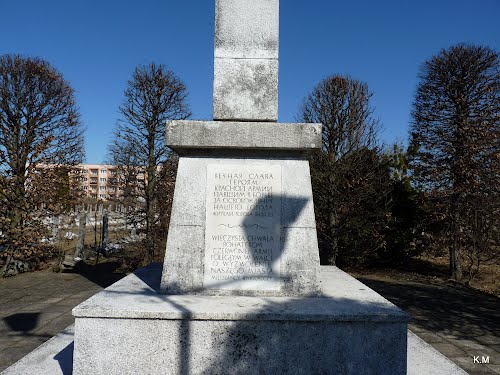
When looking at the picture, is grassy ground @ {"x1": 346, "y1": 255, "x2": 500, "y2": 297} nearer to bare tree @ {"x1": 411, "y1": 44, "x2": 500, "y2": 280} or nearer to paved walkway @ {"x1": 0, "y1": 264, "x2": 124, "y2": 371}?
bare tree @ {"x1": 411, "y1": 44, "x2": 500, "y2": 280}

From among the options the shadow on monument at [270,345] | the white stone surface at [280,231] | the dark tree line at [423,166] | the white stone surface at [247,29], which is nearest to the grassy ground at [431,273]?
the dark tree line at [423,166]

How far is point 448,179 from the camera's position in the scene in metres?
11.2

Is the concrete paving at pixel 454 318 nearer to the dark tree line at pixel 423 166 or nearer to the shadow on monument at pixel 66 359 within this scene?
the dark tree line at pixel 423 166

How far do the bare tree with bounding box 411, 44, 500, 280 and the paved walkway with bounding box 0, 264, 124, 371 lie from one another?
9.35 m

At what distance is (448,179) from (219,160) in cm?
966

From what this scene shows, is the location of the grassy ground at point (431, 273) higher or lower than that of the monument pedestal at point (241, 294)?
lower

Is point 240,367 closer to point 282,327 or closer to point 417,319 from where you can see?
point 282,327

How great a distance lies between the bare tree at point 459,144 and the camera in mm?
10375

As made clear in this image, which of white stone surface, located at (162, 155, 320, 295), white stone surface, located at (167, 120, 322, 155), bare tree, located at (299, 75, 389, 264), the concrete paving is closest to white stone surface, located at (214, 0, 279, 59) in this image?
white stone surface, located at (167, 120, 322, 155)

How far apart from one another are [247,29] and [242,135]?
111cm

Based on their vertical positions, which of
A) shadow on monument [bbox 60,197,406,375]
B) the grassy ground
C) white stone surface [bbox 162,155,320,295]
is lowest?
the grassy ground

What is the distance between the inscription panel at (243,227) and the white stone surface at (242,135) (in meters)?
0.22

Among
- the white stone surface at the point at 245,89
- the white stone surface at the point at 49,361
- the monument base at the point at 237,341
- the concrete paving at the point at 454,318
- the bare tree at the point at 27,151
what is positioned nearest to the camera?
the monument base at the point at 237,341

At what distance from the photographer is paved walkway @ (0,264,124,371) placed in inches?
195
